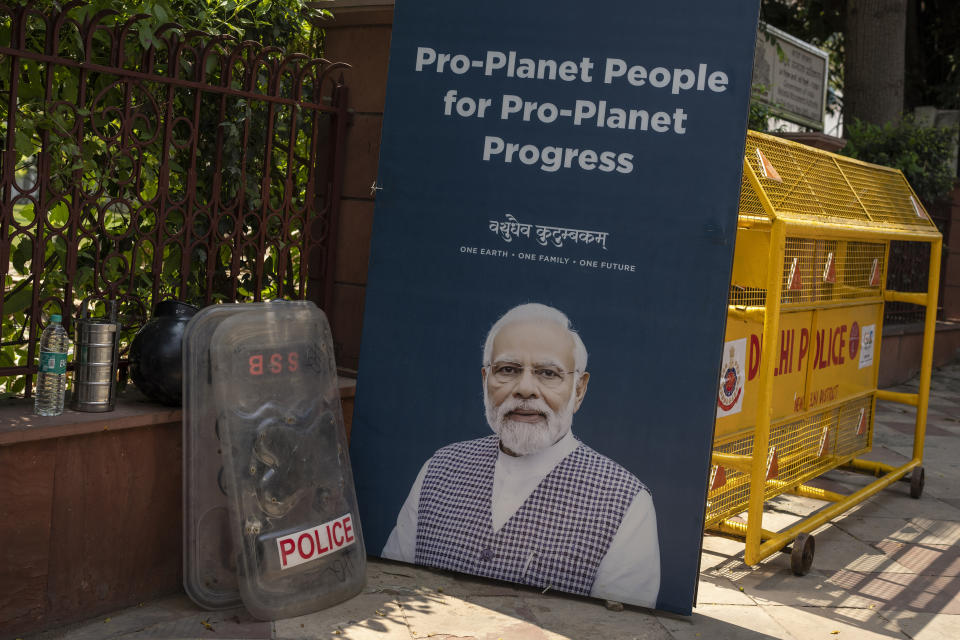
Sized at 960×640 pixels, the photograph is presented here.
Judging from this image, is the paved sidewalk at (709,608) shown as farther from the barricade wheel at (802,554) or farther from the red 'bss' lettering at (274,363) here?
the red 'bss' lettering at (274,363)

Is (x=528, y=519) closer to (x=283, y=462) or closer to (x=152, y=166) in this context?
(x=283, y=462)

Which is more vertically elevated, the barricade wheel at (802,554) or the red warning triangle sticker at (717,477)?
the red warning triangle sticker at (717,477)

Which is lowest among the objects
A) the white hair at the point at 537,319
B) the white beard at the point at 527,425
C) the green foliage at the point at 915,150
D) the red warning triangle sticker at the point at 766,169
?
the white beard at the point at 527,425

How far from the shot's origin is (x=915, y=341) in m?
11.2

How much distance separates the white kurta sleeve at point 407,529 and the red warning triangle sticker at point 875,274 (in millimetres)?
3394

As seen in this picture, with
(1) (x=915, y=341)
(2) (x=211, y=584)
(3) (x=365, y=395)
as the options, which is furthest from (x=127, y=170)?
(1) (x=915, y=341)

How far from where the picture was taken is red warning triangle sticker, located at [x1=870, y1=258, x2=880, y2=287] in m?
6.14

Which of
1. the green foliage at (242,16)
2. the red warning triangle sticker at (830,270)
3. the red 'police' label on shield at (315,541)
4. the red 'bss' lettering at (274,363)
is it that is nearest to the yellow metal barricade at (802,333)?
the red warning triangle sticker at (830,270)

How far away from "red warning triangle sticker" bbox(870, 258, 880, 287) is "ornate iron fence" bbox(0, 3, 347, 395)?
343 cm

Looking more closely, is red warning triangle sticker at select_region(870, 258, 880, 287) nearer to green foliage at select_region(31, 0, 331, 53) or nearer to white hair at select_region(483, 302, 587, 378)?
white hair at select_region(483, 302, 587, 378)

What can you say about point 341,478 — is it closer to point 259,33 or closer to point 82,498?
point 82,498

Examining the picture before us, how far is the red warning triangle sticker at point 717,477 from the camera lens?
14.8 ft

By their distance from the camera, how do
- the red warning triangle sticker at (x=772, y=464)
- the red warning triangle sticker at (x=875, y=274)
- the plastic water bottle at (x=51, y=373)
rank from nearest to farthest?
the plastic water bottle at (x=51, y=373) → the red warning triangle sticker at (x=772, y=464) → the red warning triangle sticker at (x=875, y=274)

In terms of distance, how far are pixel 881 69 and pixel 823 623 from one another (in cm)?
1015
